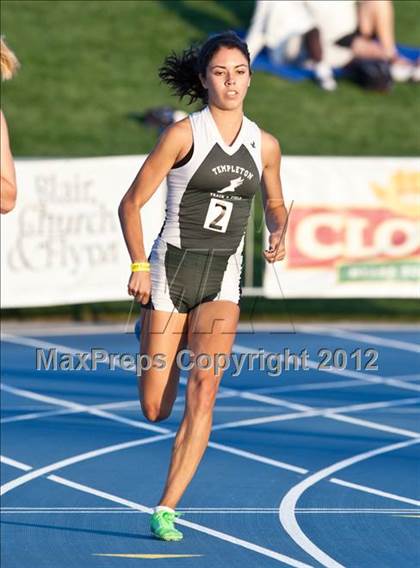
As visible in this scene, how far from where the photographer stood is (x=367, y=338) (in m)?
18.5

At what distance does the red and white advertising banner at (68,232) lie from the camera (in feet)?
58.2

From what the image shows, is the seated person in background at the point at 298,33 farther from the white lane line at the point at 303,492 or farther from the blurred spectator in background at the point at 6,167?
the blurred spectator in background at the point at 6,167

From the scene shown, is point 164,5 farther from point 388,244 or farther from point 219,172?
point 219,172

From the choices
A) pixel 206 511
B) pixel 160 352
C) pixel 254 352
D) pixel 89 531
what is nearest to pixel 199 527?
pixel 206 511

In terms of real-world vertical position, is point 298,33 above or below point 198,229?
above

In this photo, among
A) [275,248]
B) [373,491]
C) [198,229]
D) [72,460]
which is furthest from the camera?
[72,460]

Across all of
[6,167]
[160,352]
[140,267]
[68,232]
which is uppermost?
[6,167]

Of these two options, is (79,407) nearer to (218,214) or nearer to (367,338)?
(367,338)

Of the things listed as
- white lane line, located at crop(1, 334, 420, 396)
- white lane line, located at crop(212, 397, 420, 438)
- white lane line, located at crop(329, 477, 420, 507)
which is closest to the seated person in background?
white lane line, located at crop(1, 334, 420, 396)

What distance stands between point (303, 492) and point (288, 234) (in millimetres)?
8053

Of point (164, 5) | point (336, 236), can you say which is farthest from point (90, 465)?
point (164, 5)

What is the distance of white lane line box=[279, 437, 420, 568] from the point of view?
29.4 ft

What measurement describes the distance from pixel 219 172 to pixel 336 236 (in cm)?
1127

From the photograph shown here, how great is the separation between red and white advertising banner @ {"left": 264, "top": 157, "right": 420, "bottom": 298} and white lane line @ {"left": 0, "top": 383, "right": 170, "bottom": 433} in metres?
4.82
